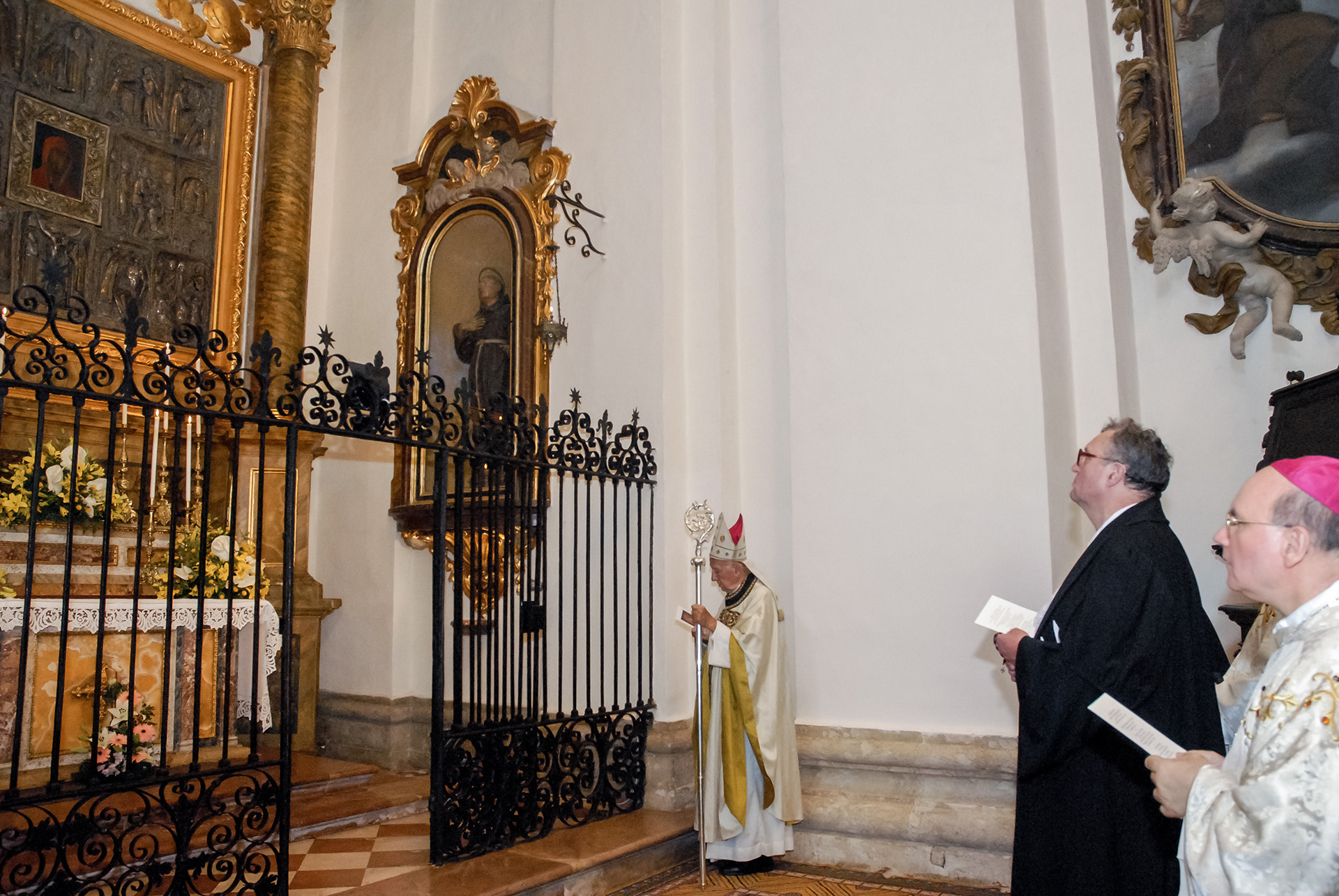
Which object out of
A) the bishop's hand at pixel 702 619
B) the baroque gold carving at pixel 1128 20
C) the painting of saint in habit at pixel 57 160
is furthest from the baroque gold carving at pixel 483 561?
the baroque gold carving at pixel 1128 20

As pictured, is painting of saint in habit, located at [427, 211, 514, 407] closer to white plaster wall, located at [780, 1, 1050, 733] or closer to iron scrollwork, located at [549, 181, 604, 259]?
iron scrollwork, located at [549, 181, 604, 259]

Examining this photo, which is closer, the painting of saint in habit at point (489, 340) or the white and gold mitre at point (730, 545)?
the white and gold mitre at point (730, 545)

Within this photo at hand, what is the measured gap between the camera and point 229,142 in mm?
8578

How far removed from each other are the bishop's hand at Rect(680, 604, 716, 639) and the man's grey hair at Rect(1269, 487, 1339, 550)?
366 cm

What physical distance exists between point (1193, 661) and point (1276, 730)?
4.76ft

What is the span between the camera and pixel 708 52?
22.5 ft

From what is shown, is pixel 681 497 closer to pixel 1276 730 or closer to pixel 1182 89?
pixel 1182 89

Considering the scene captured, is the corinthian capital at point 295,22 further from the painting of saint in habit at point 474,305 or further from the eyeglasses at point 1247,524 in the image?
the eyeglasses at point 1247,524

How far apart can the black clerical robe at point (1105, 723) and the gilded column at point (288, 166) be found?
6.86 meters

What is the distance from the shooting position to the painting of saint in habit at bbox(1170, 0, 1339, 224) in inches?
215

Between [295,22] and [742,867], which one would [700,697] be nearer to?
[742,867]

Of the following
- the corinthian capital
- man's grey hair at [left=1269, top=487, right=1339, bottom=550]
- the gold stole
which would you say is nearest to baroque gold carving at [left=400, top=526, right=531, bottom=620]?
the gold stole

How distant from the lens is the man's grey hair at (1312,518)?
6.55 ft

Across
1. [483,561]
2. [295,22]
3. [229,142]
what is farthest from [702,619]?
[295,22]
